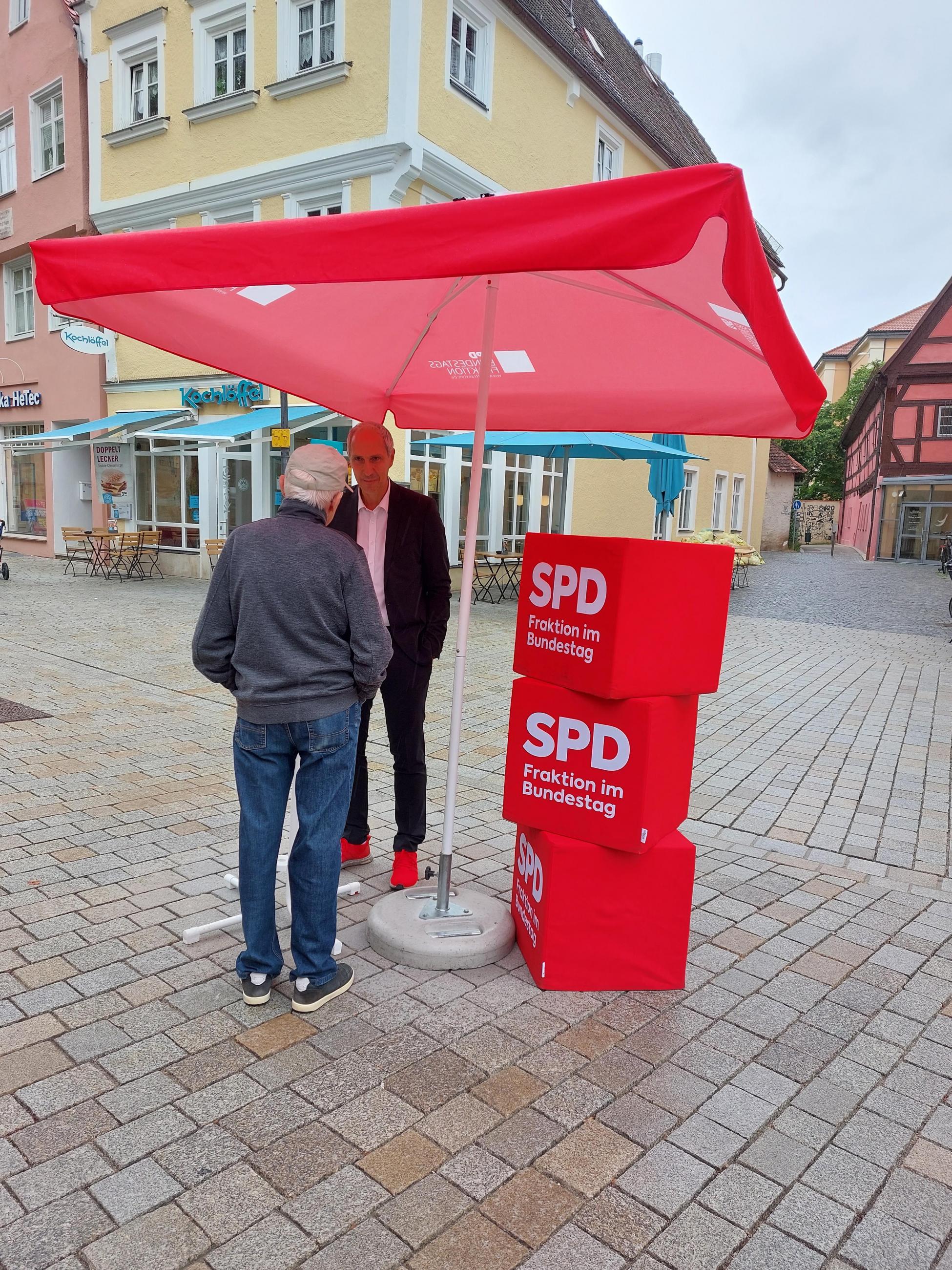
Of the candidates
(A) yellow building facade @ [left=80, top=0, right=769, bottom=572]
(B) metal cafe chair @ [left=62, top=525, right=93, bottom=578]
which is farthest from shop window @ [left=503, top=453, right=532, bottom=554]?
(B) metal cafe chair @ [left=62, top=525, right=93, bottom=578]

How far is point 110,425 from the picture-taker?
1595 centimetres

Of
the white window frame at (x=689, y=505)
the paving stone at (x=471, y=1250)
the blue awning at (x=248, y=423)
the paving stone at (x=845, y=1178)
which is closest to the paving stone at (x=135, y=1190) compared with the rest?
the paving stone at (x=471, y=1250)

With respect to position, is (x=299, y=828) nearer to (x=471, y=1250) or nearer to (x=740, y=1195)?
(x=471, y=1250)

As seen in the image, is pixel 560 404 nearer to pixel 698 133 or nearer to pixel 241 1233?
pixel 241 1233

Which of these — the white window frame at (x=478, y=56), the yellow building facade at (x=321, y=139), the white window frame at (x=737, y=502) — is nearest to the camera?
the yellow building facade at (x=321, y=139)

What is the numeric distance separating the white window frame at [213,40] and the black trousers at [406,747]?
46.1 feet

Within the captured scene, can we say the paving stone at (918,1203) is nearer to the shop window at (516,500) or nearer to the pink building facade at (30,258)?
the shop window at (516,500)

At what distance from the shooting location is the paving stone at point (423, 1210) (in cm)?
196

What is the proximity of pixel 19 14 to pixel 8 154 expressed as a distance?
277 cm

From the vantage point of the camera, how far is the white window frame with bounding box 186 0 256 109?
46.3 ft

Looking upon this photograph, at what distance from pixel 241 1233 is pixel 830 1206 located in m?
1.36

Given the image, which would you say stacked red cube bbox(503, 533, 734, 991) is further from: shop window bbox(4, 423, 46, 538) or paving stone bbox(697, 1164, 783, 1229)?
shop window bbox(4, 423, 46, 538)

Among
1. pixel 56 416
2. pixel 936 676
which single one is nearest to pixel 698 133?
pixel 56 416

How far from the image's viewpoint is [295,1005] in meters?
2.79
